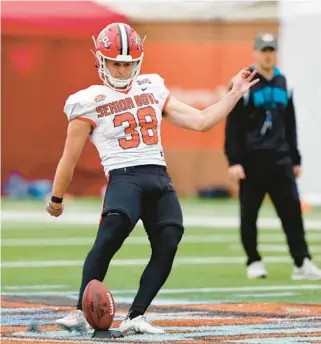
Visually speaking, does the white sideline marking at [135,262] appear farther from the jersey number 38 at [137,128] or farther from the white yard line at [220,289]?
the jersey number 38 at [137,128]

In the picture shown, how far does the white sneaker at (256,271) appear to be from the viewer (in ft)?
38.4

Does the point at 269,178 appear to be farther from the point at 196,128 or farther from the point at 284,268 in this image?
the point at 196,128

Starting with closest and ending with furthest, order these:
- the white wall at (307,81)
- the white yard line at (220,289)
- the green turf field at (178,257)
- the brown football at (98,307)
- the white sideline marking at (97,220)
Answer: the brown football at (98,307), the white yard line at (220,289), the green turf field at (178,257), the white sideline marking at (97,220), the white wall at (307,81)

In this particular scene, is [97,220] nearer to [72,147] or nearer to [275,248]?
[275,248]

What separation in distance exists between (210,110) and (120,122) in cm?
56

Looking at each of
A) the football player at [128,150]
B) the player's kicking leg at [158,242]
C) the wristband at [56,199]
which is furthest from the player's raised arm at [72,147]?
the player's kicking leg at [158,242]

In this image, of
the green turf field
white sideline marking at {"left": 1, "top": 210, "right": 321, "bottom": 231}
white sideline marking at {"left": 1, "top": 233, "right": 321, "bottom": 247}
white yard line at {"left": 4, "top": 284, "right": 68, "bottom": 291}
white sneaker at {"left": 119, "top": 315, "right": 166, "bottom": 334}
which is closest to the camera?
white sneaker at {"left": 119, "top": 315, "right": 166, "bottom": 334}

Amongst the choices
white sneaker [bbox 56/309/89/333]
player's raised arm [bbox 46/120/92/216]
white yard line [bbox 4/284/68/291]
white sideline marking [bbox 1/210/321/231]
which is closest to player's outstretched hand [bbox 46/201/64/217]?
player's raised arm [bbox 46/120/92/216]

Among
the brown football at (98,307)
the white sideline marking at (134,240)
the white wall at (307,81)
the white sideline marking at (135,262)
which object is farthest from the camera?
the white wall at (307,81)

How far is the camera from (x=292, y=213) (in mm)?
11586

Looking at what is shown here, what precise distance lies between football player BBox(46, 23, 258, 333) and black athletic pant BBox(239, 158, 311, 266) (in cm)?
363

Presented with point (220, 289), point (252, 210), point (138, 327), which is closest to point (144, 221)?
point (138, 327)

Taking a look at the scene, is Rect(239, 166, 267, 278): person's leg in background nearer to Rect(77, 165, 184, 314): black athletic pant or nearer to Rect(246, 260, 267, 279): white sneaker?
Rect(246, 260, 267, 279): white sneaker

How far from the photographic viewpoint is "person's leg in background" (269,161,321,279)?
11.5 meters
